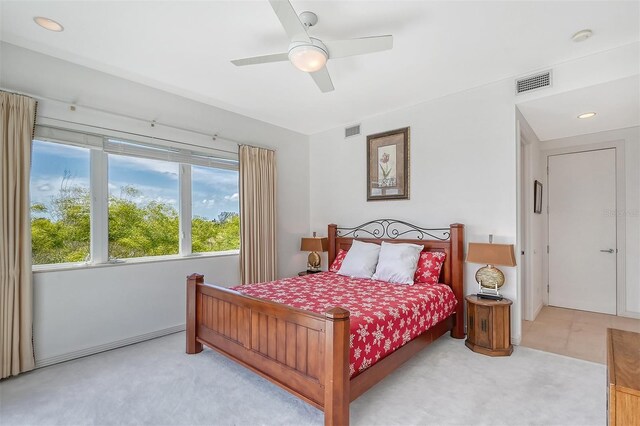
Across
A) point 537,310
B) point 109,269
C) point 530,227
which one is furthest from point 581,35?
point 109,269

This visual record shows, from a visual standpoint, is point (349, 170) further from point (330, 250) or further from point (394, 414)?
point (394, 414)

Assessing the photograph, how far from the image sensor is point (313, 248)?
457 centimetres

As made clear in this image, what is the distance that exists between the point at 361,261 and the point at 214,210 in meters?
2.07

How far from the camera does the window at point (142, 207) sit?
3244 mm

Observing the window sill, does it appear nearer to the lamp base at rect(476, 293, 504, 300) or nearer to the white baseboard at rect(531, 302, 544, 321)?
the lamp base at rect(476, 293, 504, 300)

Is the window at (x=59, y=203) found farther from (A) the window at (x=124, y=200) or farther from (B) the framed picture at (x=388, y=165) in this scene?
(B) the framed picture at (x=388, y=165)

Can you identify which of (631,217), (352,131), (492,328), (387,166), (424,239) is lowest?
(492,328)

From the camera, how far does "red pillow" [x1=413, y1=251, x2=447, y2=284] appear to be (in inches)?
132

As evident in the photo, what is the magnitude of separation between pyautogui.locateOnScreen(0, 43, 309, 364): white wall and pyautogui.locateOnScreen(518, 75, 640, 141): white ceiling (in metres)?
3.66

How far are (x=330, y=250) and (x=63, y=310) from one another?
3.18 meters

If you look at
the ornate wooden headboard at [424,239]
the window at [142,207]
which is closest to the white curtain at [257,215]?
the window at [142,207]

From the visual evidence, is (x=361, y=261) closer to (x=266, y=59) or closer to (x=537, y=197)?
(x=266, y=59)

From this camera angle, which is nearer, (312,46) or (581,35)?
(312,46)

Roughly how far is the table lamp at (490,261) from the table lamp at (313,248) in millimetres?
2118
